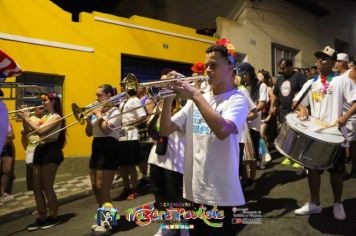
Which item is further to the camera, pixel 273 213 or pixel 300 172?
pixel 300 172

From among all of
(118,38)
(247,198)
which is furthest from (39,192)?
(118,38)

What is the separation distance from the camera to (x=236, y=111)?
255 centimetres

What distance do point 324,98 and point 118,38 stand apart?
733 cm

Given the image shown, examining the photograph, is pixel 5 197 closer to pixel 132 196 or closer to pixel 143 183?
pixel 132 196

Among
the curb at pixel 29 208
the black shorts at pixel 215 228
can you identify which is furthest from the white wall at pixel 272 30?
the black shorts at pixel 215 228

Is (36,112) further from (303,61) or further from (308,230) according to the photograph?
(303,61)

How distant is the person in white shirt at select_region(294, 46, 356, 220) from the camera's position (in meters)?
4.40

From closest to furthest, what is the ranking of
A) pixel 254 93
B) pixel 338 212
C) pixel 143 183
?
pixel 338 212, pixel 254 93, pixel 143 183

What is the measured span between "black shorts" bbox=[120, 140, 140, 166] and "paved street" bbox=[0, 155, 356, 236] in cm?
71

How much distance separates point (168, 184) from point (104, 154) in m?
1.20

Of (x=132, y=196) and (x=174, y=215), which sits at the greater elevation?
(x=174, y=215)

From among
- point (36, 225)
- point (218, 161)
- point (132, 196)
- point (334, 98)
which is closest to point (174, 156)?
point (218, 161)

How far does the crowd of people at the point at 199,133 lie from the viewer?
2592 mm

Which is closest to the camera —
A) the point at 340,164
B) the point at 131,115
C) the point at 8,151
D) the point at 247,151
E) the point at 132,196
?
the point at 340,164
